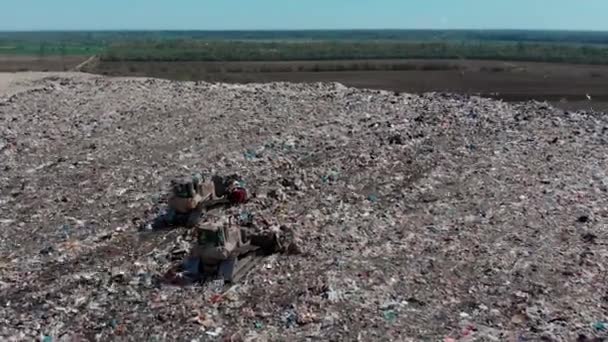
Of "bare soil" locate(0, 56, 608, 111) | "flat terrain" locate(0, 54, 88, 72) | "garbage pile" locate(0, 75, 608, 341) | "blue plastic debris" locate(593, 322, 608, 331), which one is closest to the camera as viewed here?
"blue plastic debris" locate(593, 322, 608, 331)

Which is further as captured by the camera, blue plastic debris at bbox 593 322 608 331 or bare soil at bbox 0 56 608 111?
bare soil at bbox 0 56 608 111

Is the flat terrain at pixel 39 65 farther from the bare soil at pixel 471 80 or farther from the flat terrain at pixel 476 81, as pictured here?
the flat terrain at pixel 476 81

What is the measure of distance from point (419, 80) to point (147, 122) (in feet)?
55.0

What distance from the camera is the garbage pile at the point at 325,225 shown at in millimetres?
5316

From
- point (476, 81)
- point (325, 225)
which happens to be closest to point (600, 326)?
point (325, 225)

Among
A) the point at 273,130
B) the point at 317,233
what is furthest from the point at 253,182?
the point at 273,130

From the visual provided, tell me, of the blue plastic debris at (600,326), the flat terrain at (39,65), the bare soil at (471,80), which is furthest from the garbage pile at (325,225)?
the flat terrain at (39,65)

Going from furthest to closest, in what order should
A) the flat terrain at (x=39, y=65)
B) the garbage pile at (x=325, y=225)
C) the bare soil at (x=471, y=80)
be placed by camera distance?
the flat terrain at (x=39, y=65) < the bare soil at (x=471, y=80) < the garbage pile at (x=325, y=225)

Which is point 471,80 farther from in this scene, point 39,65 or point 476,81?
point 39,65

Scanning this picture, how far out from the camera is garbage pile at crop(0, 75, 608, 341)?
532 centimetres

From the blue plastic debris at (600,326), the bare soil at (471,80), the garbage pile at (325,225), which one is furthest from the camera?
the bare soil at (471,80)

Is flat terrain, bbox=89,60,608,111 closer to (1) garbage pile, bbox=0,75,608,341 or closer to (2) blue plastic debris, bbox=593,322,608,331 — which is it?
(1) garbage pile, bbox=0,75,608,341

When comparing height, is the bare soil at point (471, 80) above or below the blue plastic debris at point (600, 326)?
above

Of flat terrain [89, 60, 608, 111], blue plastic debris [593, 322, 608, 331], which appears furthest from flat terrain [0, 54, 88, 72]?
blue plastic debris [593, 322, 608, 331]
